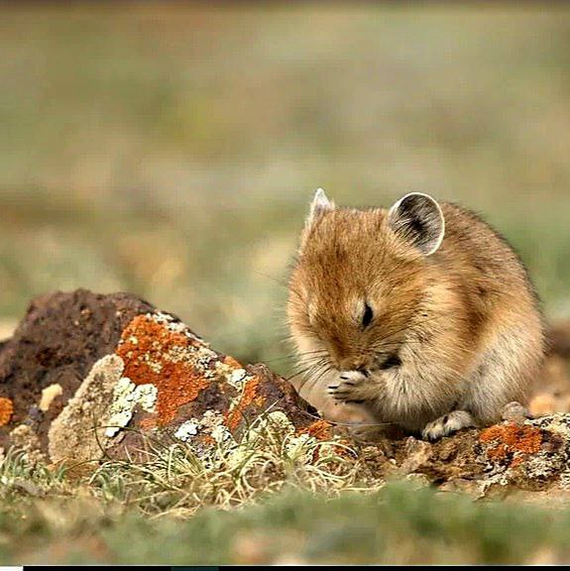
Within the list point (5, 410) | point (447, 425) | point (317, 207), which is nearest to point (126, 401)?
point (5, 410)

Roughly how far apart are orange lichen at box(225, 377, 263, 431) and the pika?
17.3 inches

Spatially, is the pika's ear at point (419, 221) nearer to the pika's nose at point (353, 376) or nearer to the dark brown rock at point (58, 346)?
the pika's nose at point (353, 376)

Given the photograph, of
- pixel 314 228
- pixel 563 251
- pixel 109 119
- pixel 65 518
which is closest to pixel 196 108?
pixel 109 119

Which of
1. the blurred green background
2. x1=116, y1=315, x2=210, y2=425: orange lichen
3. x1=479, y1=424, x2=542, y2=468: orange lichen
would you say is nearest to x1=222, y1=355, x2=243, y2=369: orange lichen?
x1=116, y1=315, x2=210, y2=425: orange lichen

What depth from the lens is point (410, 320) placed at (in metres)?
7.28

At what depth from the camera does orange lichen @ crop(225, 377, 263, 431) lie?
23.5 feet

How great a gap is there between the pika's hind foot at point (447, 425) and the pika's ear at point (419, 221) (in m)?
0.97

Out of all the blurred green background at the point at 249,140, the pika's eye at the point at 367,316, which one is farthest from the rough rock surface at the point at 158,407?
the blurred green background at the point at 249,140

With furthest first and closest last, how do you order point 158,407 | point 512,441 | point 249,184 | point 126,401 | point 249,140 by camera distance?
point 249,140 → point 249,184 → point 126,401 → point 158,407 → point 512,441

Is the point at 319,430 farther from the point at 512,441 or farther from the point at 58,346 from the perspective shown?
the point at 58,346

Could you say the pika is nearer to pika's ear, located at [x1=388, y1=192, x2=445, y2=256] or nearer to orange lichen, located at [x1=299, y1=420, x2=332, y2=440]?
pika's ear, located at [x1=388, y1=192, x2=445, y2=256]

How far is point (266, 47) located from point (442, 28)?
4.26m

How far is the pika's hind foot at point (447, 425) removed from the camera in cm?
732

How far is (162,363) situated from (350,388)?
1.24m
